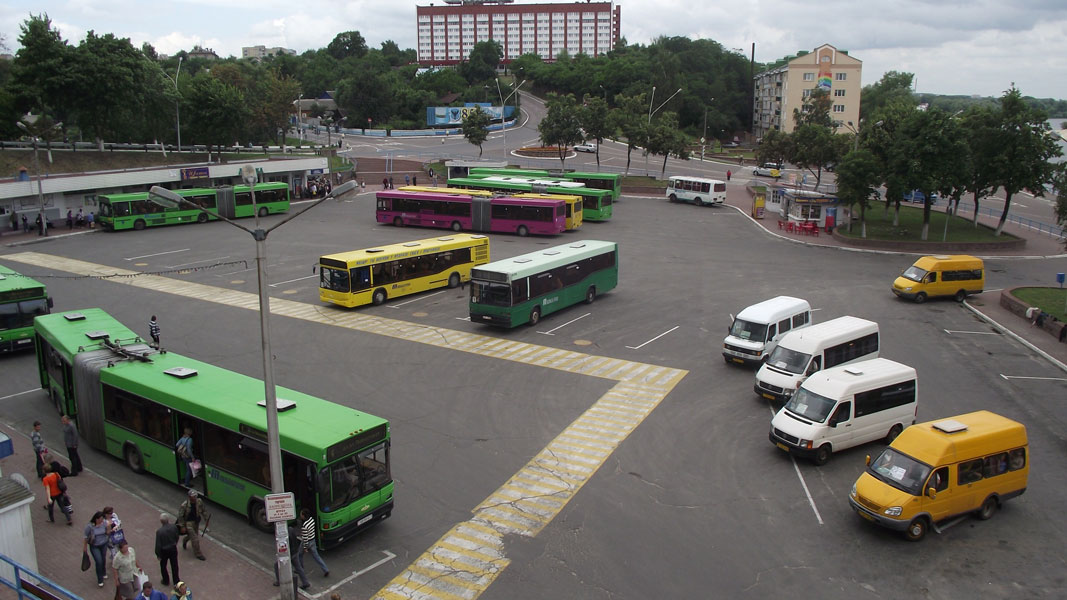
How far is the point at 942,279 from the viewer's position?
33.6 m

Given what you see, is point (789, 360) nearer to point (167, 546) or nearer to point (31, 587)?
point (167, 546)

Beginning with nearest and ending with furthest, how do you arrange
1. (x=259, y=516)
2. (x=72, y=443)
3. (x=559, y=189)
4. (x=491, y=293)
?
(x=259, y=516), (x=72, y=443), (x=491, y=293), (x=559, y=189)

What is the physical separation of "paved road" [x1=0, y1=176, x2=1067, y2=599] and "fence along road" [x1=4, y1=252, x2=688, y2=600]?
10cm

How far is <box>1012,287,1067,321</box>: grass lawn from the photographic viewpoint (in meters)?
31.7

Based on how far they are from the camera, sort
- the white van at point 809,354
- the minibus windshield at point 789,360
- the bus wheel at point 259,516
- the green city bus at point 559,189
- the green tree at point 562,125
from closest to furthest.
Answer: the bus wheel at point 259,516
the white van at point 809,354
the minibus windshield at point 789,360
the green city bus at point 559,189
the green tree at point 562,125

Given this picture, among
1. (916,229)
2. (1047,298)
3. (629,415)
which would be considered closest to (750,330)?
(629,415)

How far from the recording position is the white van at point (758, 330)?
2422 cm

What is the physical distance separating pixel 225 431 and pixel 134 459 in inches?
157

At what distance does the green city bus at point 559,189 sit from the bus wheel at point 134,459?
41.2 meters

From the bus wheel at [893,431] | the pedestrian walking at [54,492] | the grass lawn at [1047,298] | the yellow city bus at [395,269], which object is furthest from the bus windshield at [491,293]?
the grass lawn at [1047,298]

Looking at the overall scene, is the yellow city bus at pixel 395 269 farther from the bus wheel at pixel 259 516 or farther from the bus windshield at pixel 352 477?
the bus windshield at pixel 352 477

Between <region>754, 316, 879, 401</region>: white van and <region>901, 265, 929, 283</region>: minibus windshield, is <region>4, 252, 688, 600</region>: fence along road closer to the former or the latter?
<region>754, 316, 879, 401</region>: white van

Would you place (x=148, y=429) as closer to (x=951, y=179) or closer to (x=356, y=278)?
(x=356, y=278)

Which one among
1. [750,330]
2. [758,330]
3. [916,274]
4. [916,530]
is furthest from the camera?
[916,274]
